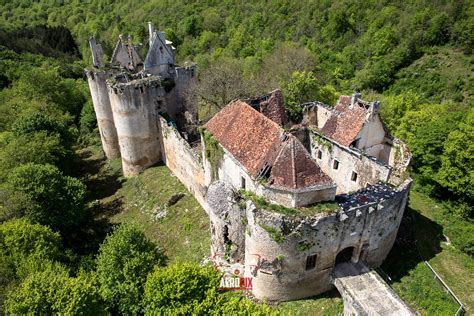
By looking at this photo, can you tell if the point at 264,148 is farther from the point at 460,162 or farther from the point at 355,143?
the point at 460,162

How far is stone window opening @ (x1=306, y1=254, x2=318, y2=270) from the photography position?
2520 cm

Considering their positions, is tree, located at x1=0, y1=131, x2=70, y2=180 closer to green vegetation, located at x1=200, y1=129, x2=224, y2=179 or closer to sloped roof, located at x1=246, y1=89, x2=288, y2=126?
green vegetation, located at x1=200, y1=129, x2=224, y2=179

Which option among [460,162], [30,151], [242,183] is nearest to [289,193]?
[242,183]

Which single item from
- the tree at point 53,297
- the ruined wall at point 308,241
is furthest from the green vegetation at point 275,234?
the tree at point 53,297

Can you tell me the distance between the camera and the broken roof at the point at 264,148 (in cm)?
2500

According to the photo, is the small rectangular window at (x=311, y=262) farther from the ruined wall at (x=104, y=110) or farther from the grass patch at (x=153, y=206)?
the ruined wall at (x=104, y=110)

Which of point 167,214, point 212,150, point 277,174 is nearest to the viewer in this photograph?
point 277,174

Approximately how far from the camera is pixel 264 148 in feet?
94.4

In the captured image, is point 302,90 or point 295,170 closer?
point 295,170

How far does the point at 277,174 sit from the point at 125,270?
1385 centimetres

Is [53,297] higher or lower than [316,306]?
higher

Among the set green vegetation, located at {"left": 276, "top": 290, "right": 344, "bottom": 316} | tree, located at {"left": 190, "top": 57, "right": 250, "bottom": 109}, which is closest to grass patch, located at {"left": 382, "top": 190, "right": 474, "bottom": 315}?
green vegetation, located at {"left": 276, "top": 290, "right": 344, "bottom": 316}

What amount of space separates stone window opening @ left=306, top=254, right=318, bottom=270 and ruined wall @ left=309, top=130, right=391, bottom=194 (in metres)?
9.76

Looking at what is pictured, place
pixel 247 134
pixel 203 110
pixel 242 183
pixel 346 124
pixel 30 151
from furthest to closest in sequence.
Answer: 1. pixel 203 110
2. pixel 30 151
3. pixel 346 124
4. pixel 247 134
5. pixel 242 183
